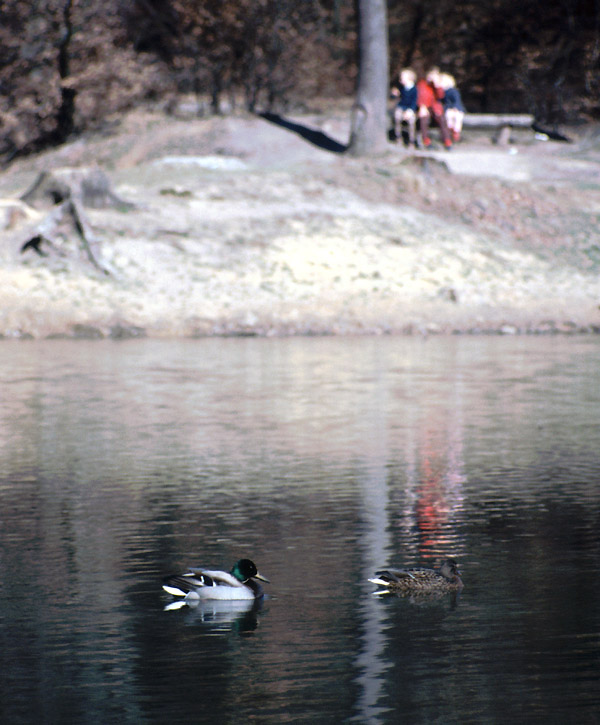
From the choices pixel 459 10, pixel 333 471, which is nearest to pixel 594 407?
pixel 333 471

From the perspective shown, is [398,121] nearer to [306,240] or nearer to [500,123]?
[500,123]

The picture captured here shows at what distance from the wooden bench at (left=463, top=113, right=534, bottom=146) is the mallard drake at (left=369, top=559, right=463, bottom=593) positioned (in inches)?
1228

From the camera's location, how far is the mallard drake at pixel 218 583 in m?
7.86

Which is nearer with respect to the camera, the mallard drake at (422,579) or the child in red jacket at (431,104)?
the mallard drake at (422,579)

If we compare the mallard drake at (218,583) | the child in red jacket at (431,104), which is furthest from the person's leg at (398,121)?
the mallard drake at (218,583)

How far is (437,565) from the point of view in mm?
8664

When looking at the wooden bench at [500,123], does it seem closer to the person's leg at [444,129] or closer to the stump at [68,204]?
the person's leg at [444,129]

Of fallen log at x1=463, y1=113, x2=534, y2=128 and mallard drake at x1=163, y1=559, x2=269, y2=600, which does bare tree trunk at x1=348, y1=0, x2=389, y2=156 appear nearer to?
fallen log at x1=463, y1=113, x2=534, y2=128

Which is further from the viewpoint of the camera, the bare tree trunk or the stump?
the bare tree trunk

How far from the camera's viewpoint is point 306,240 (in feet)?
99.9

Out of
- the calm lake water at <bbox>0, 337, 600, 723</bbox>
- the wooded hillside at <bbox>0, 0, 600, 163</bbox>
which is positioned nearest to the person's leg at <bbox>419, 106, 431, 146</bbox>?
the wooded hillside at <bbox>0, 0, 600, 163</bbox>

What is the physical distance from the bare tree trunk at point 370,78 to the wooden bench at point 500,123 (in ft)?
13.7

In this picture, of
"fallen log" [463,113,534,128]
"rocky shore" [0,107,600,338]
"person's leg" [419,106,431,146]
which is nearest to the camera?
"rocky shore" [0,107,600,338]

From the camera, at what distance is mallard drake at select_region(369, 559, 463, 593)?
7.88 metres
